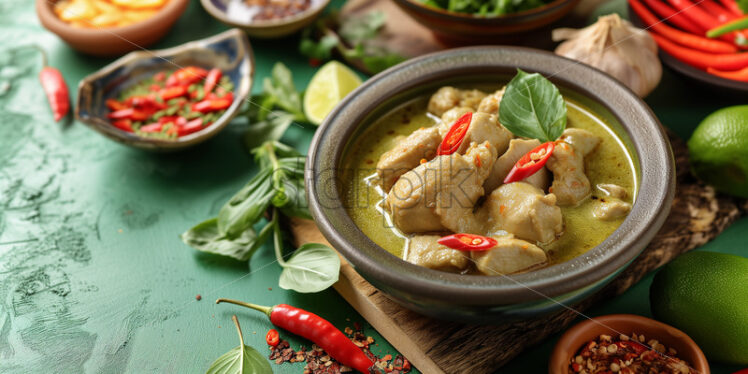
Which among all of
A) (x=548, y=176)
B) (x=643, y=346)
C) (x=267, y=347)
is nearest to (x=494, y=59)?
(x=548, y=176)

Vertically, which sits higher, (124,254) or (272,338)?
(272,338)

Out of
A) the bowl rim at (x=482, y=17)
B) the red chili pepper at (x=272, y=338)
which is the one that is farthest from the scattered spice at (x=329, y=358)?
the bowl rim at (x=482, y=17)

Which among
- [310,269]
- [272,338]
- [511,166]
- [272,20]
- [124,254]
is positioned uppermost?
[511,166]

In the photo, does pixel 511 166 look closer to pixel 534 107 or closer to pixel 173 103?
pixel 534 107

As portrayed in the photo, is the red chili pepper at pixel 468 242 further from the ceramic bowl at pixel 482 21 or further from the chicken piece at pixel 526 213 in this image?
the ceramic bowl at pixel 482 21

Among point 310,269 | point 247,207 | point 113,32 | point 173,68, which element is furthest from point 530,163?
point 113,32
